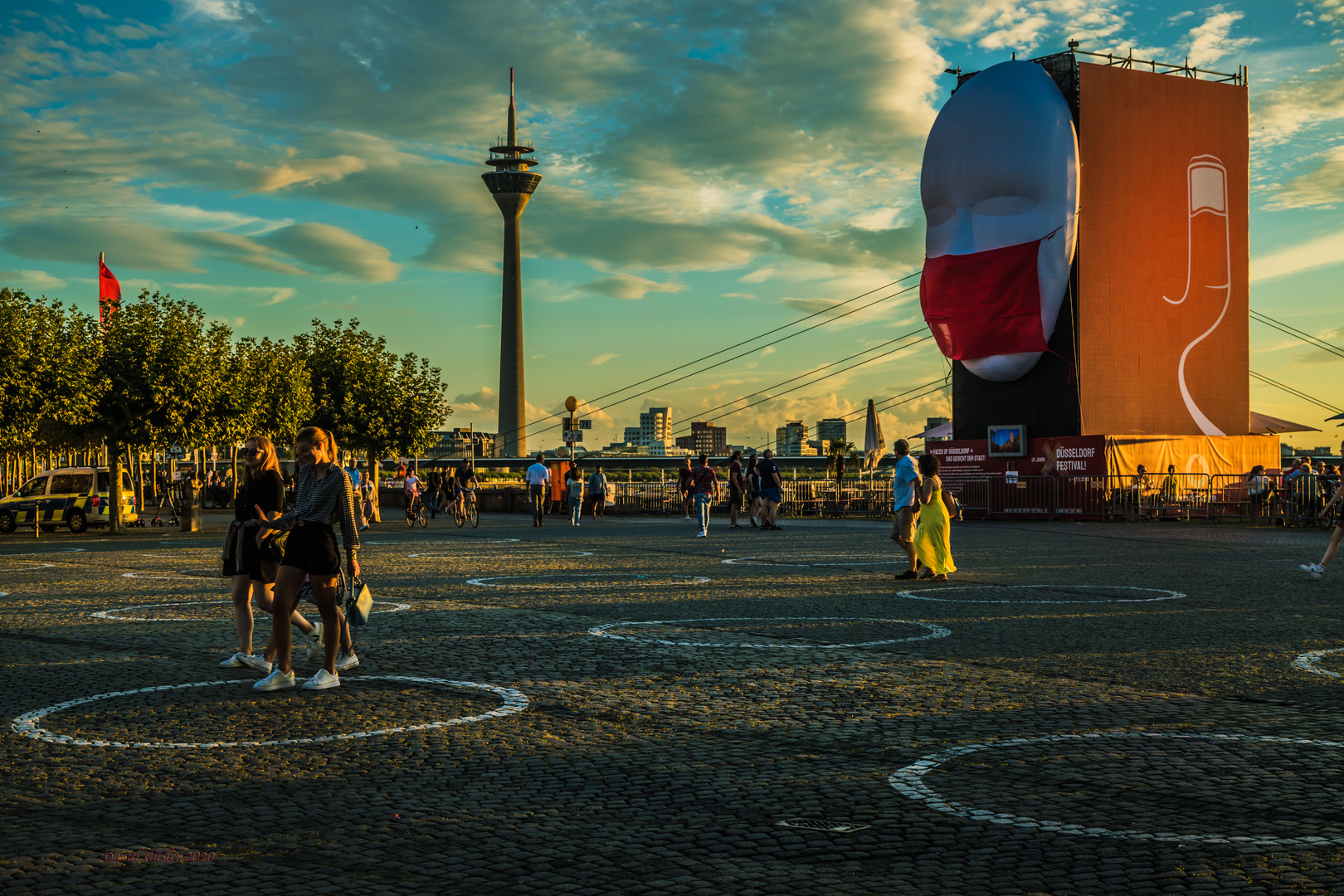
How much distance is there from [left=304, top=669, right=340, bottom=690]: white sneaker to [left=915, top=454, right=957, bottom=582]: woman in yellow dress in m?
8.69

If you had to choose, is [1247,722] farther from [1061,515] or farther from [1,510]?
[1,510]

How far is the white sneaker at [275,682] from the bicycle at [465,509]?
24.5 m

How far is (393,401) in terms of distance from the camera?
4266 centimetres

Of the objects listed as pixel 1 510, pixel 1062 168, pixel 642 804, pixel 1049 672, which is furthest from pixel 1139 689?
pixel 1062 168

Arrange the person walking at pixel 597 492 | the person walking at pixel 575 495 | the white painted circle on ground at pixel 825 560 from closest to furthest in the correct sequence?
the white painted circle on ground at pixel 825 560, the person walking at pixel 575 495, the person walking at pixel 597 492

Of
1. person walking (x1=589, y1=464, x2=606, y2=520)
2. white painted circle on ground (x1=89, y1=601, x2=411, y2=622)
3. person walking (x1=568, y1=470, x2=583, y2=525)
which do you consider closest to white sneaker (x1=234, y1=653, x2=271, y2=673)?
white painted circle on ground (x1=89, y1=601, x2=411, y2=622)

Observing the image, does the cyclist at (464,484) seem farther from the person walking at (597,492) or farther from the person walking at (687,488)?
the person walking at (687,488)

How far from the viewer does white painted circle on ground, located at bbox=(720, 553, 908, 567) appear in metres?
17.6

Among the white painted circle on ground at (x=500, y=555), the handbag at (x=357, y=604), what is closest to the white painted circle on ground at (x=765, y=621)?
the handbag at (x=357, y=604)

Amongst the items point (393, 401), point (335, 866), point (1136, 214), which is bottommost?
point (335, 866)

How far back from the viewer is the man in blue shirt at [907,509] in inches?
585

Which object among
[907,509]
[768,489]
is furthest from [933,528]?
[768,489]

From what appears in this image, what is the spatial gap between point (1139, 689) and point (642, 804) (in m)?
3.74

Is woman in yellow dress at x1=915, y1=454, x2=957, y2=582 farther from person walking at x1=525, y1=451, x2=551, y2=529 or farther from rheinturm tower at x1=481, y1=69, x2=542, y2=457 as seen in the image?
rheinturm tower at x1=481, y1=69, x2=542, y2=457
